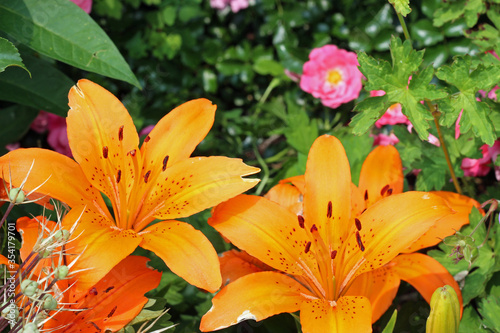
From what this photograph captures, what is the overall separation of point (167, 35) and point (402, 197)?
3.96ft

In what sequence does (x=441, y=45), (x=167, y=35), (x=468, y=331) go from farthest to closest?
(x=167, y=35), (x=441, y=45), (x=468, y=331)

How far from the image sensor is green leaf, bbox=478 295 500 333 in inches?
40.8

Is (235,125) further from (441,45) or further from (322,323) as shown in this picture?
(322,323)

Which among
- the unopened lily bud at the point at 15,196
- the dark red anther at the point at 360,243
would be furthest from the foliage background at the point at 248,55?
the unopened lily bud at the point at 15,196

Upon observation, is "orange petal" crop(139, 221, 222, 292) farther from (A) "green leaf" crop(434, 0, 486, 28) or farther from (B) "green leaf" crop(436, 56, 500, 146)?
(A) "green leaf" crop(434, 0, 486, 28)

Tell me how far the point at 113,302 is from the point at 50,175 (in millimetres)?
213

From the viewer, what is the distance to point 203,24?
2008 mm

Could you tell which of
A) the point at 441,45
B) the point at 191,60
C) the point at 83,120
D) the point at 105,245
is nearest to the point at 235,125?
the point at 191,60

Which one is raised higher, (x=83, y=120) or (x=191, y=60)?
(x=83, y=120)

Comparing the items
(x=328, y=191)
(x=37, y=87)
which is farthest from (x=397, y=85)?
(x=37, y=87)

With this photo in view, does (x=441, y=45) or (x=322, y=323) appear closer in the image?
(x=322, y=323)

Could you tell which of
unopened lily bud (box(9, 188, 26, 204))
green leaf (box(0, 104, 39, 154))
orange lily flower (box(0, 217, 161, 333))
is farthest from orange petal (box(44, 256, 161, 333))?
green leaf (box(0, 104, 39, 154))

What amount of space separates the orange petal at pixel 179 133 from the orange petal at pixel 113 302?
0.59ft

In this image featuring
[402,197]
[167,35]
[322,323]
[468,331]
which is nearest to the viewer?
[322,323]
